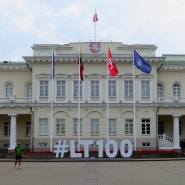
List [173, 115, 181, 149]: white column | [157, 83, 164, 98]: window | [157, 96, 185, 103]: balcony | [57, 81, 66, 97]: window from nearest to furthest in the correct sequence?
1. [173, 115, 181, 149]: white column
2. [57, 81, 66, 97]: window
3. [157, 96, 185, 103]: balcony
4. [157, 83, 164, 98]: window

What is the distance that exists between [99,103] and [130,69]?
4.98 m

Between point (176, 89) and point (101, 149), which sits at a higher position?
point (176, 89)

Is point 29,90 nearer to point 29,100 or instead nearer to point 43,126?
point 29,100

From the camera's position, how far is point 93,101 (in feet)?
144

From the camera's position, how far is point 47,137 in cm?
4322

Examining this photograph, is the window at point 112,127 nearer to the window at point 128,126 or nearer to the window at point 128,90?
the window at point 128,126

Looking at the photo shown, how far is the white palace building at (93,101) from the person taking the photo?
43.3m

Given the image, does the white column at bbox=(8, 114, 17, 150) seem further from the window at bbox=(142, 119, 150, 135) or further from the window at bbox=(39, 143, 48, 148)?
the window at bbox=(142, 119, 150, 135)

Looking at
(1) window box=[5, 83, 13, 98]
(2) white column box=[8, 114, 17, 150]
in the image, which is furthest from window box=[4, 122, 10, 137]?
(2) white column box=[8, 114, 17, 150]

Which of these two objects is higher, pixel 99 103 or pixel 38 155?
pixel 99 103

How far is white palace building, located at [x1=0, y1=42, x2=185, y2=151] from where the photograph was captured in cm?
4328

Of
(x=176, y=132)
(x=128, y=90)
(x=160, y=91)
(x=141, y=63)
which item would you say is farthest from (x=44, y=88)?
(x=176, y=132)

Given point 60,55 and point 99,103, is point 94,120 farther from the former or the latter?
point 60,55
